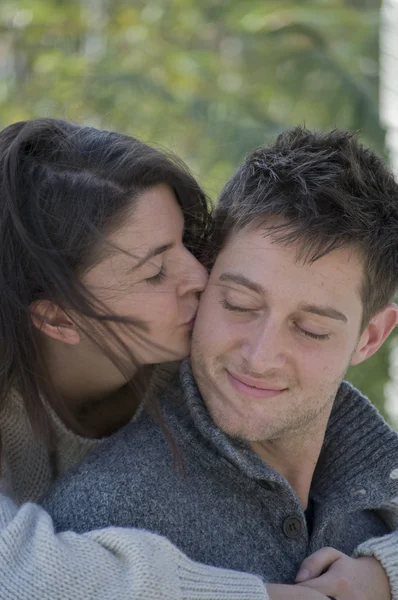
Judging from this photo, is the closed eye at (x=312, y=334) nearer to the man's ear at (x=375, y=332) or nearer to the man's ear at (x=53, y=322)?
the man's ear at (x=375, y=332)

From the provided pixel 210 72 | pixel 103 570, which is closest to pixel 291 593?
pixel 103 570

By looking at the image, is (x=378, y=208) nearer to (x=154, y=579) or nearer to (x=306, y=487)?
(x=306, y=487)

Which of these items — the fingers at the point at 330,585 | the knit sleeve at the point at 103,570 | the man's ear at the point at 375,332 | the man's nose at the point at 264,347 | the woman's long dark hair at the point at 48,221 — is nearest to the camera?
the knit sleeve at the point at 103,570

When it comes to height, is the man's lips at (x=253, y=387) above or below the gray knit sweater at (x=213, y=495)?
above

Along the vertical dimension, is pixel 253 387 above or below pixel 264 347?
below

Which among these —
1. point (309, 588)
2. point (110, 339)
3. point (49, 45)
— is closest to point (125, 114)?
point (49, 45)

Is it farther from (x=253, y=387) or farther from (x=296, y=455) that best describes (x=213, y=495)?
(x=296, y=455)

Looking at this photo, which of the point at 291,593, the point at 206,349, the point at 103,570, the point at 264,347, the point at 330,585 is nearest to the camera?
the point at 103,570

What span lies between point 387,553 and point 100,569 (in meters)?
0.84

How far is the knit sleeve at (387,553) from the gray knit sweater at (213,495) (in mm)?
90

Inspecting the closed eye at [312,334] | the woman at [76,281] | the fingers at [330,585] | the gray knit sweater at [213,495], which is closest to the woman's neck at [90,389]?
the woman at [76,281]

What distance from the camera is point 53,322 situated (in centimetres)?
257

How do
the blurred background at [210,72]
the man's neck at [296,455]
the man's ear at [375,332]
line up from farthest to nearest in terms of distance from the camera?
1. the blurred background at [210,72]
2. the man's ear at [375,332]
3. the man's neck at [296,455]

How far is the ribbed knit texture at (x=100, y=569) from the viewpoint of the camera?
184 centimetres
